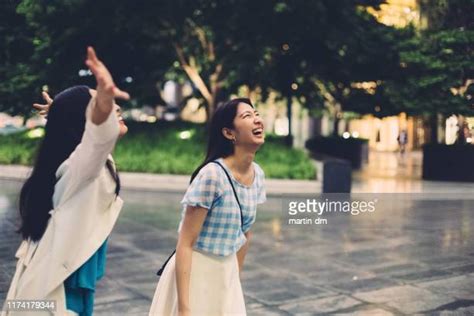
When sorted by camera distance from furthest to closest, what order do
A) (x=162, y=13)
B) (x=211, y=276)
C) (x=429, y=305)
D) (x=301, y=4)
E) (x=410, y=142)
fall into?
(x=410, y=142)
(x=162, y=13)
(x=301, y=4)
(x=429, y=305)
(x=211, y=276)

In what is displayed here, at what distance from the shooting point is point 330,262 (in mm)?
7688

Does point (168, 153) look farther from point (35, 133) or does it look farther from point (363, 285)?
point (363, 285)

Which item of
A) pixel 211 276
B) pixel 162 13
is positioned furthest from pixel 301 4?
pixel 211 276

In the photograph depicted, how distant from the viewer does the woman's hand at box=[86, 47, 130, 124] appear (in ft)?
7.52

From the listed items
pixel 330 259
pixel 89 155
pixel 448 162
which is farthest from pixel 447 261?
pixel 448 162

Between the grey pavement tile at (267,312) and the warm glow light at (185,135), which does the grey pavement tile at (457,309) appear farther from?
the warm glow light at (185,135)

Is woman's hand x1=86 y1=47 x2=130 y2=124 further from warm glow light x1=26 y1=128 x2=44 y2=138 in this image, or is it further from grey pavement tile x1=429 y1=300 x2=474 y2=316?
warm glow light x1=26 y1=128 x2=44 y2=138

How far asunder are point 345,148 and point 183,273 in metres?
23.2

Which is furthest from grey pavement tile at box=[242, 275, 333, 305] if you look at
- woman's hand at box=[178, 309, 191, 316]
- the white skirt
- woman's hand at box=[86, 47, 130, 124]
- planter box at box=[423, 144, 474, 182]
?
planter box at box=[423, 144, 474, 182]

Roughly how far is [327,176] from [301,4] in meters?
4.78

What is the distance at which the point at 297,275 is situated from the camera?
23.0 ft

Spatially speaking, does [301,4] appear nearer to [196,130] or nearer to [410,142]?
[196,130]

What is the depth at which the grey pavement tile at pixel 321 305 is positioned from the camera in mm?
5656

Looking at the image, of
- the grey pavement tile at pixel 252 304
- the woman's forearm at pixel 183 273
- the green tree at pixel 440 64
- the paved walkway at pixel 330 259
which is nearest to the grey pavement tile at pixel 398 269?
the paved walkway at pixel 330 259
